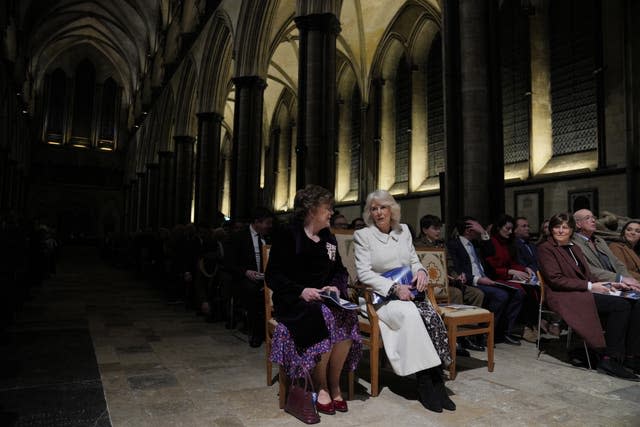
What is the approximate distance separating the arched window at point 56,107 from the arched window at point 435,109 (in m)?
27.0

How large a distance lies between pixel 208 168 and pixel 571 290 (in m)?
12.7

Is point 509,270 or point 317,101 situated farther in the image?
point 317,101

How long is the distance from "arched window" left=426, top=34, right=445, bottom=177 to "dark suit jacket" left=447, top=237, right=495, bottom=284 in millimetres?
9155

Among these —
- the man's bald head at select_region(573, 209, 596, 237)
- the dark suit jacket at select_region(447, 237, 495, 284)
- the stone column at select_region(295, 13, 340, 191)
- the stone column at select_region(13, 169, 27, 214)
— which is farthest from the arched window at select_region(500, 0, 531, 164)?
the stone column at select_region(13, 169, 27, 214)

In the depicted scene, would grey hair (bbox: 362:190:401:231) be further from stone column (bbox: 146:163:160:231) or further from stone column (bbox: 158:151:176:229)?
stone column (bbox: 146:163:160:231)

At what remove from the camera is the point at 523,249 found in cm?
485

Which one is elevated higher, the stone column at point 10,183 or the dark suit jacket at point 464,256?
the stone column at point 10,183

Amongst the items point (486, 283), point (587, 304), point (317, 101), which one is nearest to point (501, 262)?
point (486, 283)

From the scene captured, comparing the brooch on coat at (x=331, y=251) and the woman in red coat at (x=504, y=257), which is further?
the woman in red coat at (x=504, y=257)

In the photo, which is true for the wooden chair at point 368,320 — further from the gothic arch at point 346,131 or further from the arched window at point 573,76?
the gothic arch at point 346,131

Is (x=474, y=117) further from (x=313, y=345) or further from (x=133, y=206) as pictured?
(x=133, y=206)

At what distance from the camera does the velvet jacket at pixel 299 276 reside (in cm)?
236

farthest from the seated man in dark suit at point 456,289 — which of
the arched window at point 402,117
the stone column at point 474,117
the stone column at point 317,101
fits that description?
the arched window at point 402,117

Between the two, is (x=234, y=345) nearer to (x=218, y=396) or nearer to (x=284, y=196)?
(x=218, y=396)
